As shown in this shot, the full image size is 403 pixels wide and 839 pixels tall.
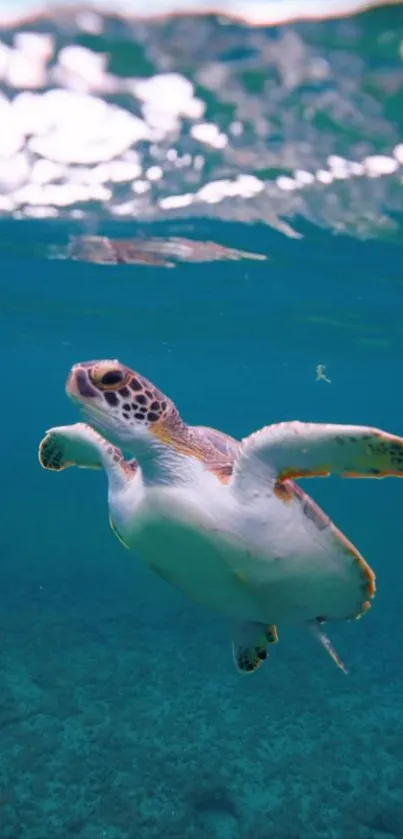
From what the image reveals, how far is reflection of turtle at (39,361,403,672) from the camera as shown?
303cm

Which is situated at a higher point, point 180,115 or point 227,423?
point 180,115

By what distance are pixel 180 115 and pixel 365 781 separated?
270 inches

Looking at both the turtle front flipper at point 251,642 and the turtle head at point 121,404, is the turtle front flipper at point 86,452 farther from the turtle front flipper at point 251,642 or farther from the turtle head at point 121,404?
the turtle front flipper at point 251,642

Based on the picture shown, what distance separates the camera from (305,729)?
6.74 m

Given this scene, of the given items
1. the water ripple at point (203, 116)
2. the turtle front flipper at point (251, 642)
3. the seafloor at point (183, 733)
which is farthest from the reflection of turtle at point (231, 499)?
the water ripple at point (203, 116)

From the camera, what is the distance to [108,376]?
296cm

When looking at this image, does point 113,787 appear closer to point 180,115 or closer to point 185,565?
point 185,565

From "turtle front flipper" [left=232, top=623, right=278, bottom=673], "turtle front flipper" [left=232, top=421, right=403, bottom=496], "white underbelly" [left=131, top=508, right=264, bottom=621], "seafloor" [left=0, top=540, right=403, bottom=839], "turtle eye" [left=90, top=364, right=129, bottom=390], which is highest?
"turtle eye" [left=90, top=364, right=129, bottom=390]

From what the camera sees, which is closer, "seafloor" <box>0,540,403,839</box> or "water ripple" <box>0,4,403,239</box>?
"water ripple" <box>0,4,403,239</box>

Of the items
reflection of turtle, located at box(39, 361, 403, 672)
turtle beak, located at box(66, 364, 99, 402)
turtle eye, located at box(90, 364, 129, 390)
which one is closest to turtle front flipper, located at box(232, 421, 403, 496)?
reflection of turtle, located at box(39, 361, 403, 672)

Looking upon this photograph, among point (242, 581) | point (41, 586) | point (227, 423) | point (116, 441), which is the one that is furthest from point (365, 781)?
point (227, 423)

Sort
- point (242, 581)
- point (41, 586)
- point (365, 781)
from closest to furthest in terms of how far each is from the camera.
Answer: point (242, 581) → point (365, 781) → point (41, 586)

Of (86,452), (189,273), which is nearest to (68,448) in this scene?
(86,452)

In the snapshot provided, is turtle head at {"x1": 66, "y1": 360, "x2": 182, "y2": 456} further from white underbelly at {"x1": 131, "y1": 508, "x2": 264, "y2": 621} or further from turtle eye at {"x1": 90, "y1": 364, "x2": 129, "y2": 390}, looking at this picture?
white underbelly at {"x1": 131, "y1": 508, "x2": 264, "y2": 621}
